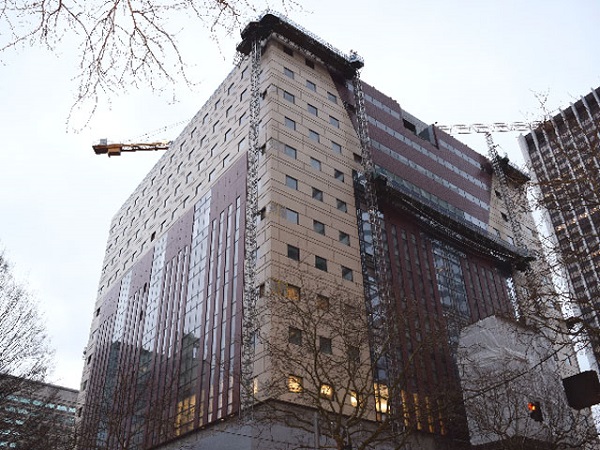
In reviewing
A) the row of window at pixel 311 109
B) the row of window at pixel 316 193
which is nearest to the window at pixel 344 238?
the row of window at pixel 316 193

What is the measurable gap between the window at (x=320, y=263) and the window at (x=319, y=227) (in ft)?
8.40

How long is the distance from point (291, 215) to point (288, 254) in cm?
381

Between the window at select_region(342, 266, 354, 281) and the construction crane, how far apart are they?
8787 cm

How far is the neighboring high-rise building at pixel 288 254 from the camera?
3894cm

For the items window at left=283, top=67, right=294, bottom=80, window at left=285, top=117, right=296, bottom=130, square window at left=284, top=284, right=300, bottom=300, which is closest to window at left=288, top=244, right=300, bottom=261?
square window at left=284, top=284, right=300, bottom=300

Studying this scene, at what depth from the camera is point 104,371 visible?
2488 inches

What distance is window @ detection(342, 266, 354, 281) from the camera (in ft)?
144

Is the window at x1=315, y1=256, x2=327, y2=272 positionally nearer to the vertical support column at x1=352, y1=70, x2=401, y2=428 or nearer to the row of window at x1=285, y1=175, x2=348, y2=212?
the vertical support column at x1=352, y1=70, x2=401, y2=428

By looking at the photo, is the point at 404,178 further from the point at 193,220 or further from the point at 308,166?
the point at 193,220

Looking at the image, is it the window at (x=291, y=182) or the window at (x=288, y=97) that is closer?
the window at (x=291, y=182)

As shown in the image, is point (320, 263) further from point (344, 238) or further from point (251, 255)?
point (251, 255)

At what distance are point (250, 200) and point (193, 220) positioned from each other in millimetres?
12677

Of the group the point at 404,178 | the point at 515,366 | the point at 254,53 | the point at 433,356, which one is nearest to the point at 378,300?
the point at 433,356

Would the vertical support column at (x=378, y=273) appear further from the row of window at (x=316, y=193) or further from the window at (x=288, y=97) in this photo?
the window at (x=288, y=97)
